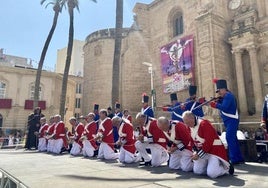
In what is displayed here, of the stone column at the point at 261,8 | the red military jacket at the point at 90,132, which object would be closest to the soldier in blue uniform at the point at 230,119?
the red military jacket at the point at 90,132

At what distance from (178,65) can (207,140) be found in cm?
1581

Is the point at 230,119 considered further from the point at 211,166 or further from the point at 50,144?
the point at 50,144

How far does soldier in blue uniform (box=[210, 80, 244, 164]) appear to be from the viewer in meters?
5.48

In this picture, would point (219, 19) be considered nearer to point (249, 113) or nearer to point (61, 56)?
point (249, 113)

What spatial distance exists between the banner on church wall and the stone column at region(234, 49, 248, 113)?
3210mm

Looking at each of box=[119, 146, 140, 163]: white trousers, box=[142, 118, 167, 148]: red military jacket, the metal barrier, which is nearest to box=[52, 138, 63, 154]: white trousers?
the metal barrier

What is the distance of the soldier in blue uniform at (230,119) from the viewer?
548cm

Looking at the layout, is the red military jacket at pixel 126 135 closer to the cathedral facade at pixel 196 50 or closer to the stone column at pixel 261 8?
the cathedral facade at pixel 196 50

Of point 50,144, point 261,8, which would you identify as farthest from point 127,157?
point 261,8

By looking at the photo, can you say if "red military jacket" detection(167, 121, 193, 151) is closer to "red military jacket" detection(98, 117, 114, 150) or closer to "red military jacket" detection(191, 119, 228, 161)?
"red military jacket" detection(191, 119, 228, 161)

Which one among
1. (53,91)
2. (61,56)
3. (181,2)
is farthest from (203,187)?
(61,56)

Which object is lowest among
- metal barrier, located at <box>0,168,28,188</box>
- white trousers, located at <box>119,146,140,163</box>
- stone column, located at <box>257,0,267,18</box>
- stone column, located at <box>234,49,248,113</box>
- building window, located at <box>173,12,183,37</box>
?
metal barrier, located at <box>0,168,28,188</box>

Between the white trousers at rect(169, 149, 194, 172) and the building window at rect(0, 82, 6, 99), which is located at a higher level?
the building window at rect(0, 82, 6, 99)

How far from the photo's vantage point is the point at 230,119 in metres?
5.64
